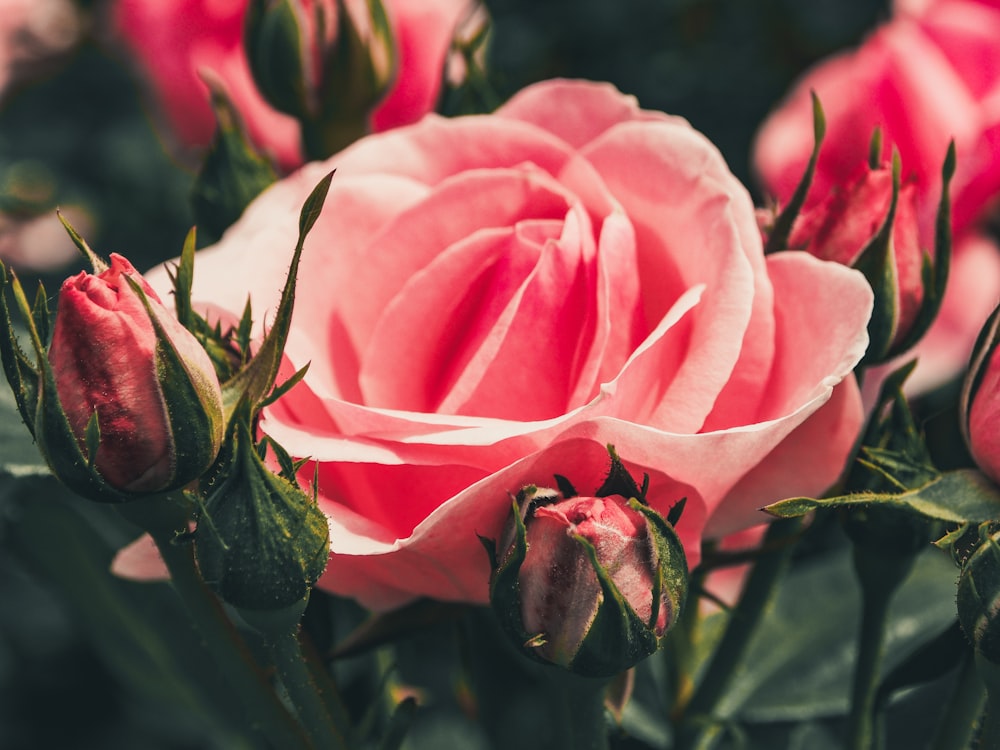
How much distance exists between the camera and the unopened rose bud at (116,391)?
36 cm

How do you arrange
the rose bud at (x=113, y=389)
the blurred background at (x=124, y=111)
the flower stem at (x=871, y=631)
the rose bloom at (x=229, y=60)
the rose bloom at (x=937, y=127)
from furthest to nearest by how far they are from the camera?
1. the blurred background at (x=124, y=111)
2. the rose bloom at (x=229, y=60)
3. the rose bloom at (x=937, y=127)
4. the flower stem at (x=871, y=631)
5. the rose bud at (x=113, y=389)

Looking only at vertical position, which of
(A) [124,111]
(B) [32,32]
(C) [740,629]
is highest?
(C) [740,629]

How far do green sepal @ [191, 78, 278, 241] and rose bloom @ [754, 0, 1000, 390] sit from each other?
260 millimetres

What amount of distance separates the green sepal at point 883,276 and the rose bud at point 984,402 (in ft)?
0.13

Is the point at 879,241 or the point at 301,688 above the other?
the point at 879,241

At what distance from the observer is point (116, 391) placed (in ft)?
1.20

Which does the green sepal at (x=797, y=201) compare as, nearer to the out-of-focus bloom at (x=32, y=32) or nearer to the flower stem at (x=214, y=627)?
the flower stem at (x=214, y=627)

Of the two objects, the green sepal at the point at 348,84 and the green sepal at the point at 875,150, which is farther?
the green sepal at the point at 348,84

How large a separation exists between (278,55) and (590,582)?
345mm

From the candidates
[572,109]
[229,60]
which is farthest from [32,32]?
[572,109]

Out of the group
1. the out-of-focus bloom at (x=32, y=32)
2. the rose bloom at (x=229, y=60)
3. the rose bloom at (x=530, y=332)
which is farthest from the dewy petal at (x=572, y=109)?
the out-of-focus bloom at (x=32, y=32)

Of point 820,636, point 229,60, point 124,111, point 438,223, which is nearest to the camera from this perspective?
point 438,223

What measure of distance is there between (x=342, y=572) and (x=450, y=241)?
0.14 metres

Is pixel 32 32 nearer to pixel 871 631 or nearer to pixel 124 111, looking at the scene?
pixel 124 111
